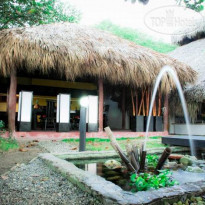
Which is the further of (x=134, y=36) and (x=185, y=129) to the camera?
(x=134, y=36)

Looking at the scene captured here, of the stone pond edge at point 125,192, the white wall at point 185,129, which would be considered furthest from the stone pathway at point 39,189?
the white wall at point 185,129

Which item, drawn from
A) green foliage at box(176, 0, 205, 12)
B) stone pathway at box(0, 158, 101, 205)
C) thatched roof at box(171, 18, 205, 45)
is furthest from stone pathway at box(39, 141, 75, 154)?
thatched roof at box(171, 18, 205, 45)

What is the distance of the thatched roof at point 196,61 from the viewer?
7.81m

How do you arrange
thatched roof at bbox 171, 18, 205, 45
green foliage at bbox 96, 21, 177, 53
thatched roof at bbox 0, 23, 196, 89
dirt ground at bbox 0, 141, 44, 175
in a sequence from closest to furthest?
dirt ground at bbox 0, 141, 44, 175
thatched roof at bbox 0, 23, 196, 89
thatched roof at bbox 171, 18, 205, 45
green foliage at bbox 96, 21, 177, 53

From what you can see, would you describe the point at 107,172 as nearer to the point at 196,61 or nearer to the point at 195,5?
the point at 195,5

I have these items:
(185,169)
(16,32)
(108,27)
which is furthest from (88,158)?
(108,27)

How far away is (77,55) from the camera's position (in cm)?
553

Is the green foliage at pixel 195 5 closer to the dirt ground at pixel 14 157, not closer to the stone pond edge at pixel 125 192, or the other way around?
the stone pond edge at pixel 125 192

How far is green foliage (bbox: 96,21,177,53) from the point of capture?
2002 cm

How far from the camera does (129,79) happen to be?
6.32 m

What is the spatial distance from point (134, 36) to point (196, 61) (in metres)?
11.8

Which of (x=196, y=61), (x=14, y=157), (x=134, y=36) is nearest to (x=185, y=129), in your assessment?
(x=196, y=61)

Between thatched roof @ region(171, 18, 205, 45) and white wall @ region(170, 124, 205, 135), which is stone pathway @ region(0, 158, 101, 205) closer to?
white wall @ region(170, 124, 205, 135)

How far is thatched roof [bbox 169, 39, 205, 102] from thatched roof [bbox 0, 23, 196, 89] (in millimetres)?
985
